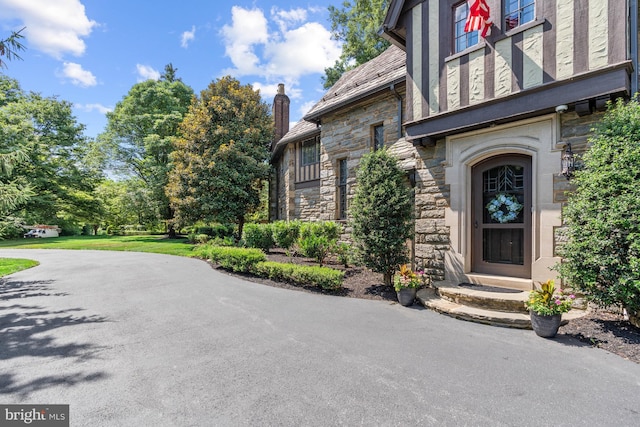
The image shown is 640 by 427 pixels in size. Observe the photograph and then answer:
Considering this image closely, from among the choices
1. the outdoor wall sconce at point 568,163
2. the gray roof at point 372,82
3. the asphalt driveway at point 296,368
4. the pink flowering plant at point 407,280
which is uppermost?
the gray roof at point 372,82

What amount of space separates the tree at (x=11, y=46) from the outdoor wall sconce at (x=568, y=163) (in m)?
9.81

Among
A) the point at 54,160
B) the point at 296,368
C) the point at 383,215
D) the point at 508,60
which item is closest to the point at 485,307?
the point at 383,215

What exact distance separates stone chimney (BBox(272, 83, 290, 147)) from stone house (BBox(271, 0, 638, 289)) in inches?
463

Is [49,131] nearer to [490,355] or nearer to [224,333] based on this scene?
[224,333]

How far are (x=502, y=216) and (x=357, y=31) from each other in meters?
19.6

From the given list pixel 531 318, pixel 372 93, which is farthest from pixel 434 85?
pixel 531 318

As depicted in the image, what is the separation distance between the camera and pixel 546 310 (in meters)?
4.03

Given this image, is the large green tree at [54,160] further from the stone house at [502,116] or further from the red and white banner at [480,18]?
the red and white banner at [480,18]

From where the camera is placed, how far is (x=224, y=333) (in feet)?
14.2

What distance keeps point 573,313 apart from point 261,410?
206 inches

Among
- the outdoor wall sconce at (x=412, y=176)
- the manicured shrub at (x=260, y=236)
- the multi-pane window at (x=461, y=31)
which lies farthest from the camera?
the manicured shrub at (x=260, y=236)

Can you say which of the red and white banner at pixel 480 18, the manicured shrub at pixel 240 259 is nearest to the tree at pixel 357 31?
the red and white banner at pixel 480 18

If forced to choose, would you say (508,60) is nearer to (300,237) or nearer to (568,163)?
(568,163)

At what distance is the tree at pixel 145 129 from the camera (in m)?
22.1
